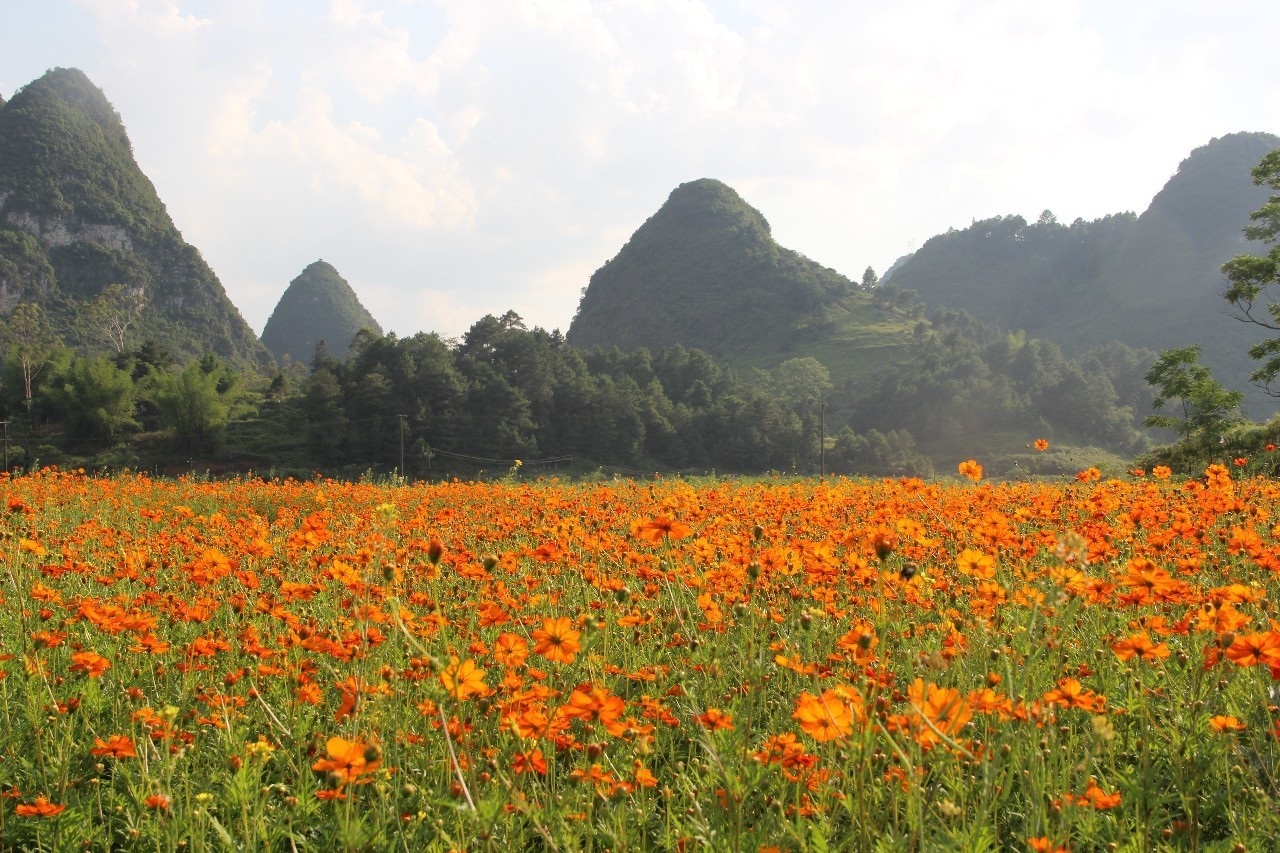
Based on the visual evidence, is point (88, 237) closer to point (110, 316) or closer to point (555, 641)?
point (110, 316)

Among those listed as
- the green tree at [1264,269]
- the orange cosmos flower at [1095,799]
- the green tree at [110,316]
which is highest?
the green tree at [110,316]

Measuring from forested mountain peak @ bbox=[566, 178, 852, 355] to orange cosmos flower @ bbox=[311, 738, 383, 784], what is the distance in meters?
82.5

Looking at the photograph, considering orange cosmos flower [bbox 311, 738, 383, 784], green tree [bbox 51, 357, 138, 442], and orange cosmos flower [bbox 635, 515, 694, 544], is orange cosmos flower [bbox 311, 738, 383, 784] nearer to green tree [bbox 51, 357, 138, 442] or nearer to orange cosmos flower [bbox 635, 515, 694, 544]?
orange cosmos flower [bbox 635, 515, 694, 544]

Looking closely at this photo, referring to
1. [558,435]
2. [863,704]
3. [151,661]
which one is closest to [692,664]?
[863,704]

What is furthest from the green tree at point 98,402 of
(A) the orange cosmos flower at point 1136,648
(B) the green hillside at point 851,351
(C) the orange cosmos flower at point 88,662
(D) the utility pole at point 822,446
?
(A) the orange cosmos flower at point 1136,648

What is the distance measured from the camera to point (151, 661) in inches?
92.1

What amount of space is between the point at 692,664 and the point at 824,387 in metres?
59.3

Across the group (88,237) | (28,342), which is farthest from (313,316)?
(28,342)

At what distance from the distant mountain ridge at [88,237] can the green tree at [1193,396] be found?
8464 cm

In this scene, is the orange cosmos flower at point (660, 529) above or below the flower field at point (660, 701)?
above

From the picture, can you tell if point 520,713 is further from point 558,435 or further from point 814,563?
point 558,435

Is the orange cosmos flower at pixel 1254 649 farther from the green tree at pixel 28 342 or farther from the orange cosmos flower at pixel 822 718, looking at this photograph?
the green tree at pixel 28 342

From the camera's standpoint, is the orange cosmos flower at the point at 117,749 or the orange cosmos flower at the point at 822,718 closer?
the orange cosmos flower at the point at 822,718

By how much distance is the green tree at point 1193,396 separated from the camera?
1427cm
